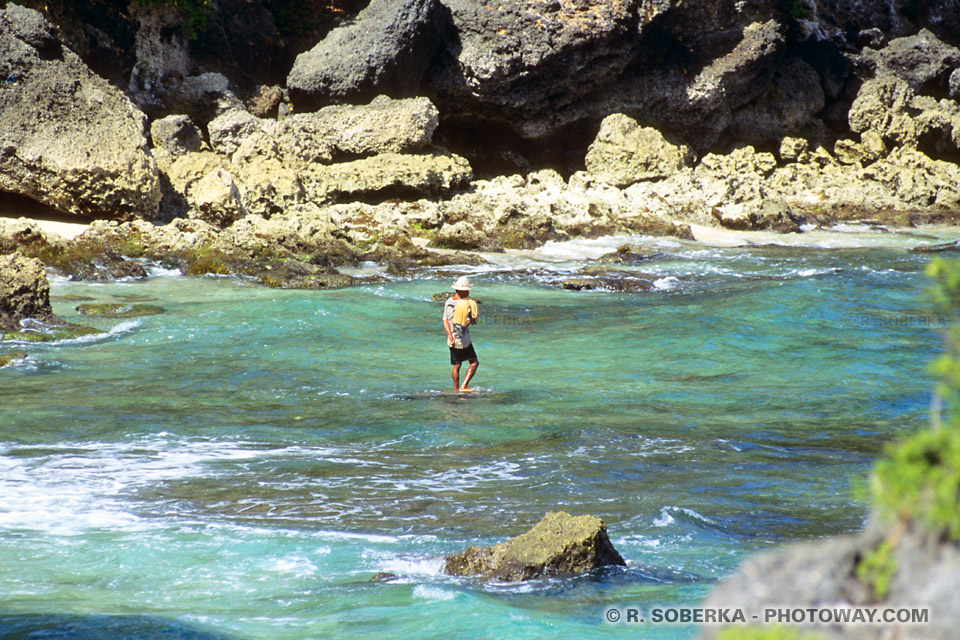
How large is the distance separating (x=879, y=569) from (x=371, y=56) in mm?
25570

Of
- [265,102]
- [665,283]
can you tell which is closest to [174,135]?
[265,102]

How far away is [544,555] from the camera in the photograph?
16.6 ft

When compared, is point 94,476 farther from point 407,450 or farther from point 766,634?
point 766,634

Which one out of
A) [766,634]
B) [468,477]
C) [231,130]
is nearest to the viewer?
[766,634]

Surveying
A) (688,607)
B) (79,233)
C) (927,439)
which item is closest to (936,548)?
(927,439)

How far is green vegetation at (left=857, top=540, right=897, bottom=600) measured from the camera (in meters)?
1.62

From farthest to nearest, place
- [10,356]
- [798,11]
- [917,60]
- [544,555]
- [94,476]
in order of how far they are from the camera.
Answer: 1. [917,60]
2. [798,11]
3. [10,356]
4. [94,476]
5. [544,555]

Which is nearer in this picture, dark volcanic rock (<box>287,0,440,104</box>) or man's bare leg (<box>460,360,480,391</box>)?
man's bare leg (<box>460,360,480,391</box>)

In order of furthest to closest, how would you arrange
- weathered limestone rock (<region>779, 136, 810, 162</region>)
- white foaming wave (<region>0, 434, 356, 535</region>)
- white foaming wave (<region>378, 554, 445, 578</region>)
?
weathered limestone rock (<region>779, 136, 810, 162</region>) → white foaming wave (<region>0, 434, 356, 535</region>) → white foaming wave (<region>378, 554, 445, 578</region>)

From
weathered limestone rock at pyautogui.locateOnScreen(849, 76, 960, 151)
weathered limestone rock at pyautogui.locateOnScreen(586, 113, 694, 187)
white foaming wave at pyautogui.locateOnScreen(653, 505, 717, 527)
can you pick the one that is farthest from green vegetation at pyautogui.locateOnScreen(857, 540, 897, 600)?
weathered limestone rock at pyautogui.locateOnScreen(849, 76, 960, 151)

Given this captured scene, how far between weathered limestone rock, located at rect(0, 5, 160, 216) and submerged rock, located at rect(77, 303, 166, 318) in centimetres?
657

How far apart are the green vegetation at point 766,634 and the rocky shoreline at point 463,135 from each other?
16.9 m

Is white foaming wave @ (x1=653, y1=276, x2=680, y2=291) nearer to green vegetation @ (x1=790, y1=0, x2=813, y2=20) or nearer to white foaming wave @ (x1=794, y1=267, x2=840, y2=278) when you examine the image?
white foaming wave @ (x1=794, y1=267, x2=840, y2=278)

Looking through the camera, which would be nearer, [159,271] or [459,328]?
[459,328]
